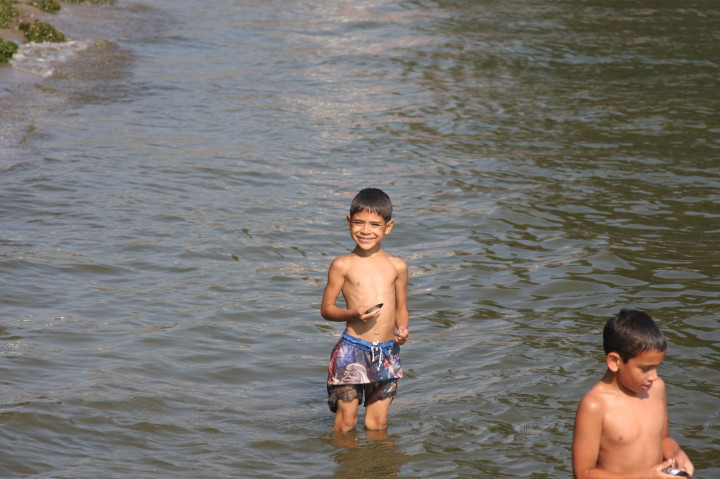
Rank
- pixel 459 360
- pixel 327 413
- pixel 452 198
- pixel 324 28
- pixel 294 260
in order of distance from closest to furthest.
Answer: pixel 327 413 → pixel 459 360 → pixel 294 260 → pixel 452 198 → pixel 324 28

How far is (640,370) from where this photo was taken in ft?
12.3

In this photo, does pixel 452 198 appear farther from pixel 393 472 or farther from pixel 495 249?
pixel 393 472

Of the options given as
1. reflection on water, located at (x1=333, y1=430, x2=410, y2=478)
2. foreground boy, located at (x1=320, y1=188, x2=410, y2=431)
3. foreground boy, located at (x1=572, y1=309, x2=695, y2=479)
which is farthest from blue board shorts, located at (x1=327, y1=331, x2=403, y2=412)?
foreground boy, located at (x1=572, y1=309, x2=695, y2=479)

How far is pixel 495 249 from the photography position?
8.99 meters

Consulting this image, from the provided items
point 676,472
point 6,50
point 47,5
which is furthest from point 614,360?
point 47,5

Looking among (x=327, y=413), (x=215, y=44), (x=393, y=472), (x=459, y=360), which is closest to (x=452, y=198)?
(x=459, y=360)

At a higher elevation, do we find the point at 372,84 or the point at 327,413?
the point at 372,84

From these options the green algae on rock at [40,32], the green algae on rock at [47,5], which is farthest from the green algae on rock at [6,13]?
the green algae on rock at [47,5]

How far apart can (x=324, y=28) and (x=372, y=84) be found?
5.83 m

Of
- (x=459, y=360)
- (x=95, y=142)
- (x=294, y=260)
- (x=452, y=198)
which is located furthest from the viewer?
(x=95, y=142)

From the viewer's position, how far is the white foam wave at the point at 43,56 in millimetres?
15547

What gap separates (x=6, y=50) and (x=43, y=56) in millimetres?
1167

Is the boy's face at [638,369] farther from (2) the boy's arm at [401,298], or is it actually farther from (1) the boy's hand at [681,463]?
(2) the boy's arm at [401,298]

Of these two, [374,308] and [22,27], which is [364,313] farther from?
[22,27]
